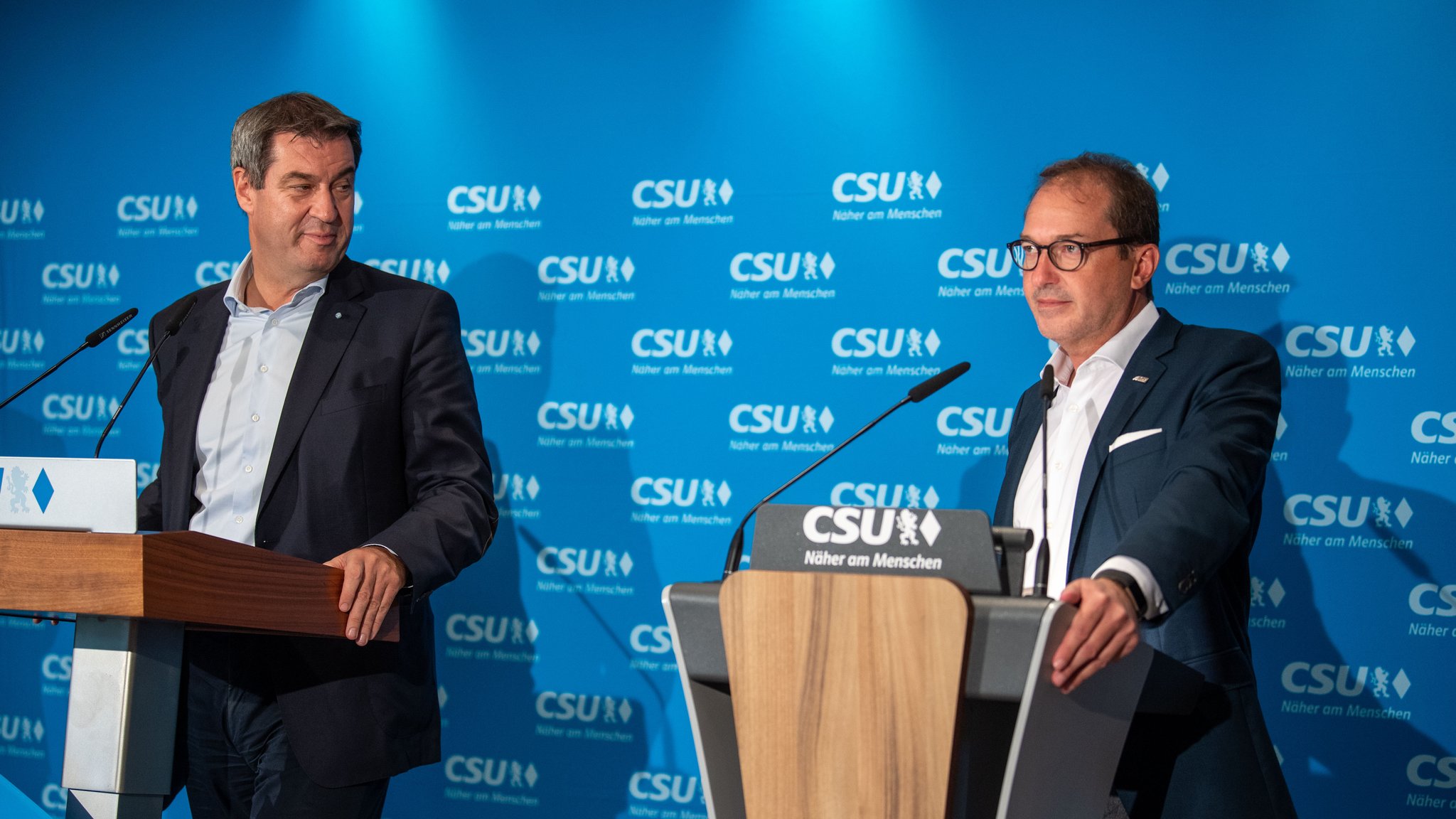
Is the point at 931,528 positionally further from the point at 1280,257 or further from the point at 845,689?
the point at 1280,257

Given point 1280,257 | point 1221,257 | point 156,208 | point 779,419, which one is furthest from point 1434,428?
point 156,208

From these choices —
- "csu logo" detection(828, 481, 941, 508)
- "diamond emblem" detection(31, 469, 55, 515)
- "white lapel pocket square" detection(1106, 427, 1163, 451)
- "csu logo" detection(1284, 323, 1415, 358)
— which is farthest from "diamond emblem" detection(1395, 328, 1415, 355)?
"diamond emblem" detection(31, 469, 55, 515)

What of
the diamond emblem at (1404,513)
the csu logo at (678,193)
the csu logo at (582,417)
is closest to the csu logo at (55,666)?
the csu logo at (582,417)

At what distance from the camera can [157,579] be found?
151 cm

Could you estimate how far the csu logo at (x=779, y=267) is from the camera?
3.55 m

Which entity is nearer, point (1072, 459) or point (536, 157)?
point (1072, 459)

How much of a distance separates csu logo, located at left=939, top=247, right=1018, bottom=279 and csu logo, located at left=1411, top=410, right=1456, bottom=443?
3.65 feet

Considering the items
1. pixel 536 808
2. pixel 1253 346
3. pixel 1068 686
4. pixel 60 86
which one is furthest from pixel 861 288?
pixel 60 86

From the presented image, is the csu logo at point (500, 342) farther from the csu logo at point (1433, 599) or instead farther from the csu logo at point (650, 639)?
the csu logo at point (1433, 599)

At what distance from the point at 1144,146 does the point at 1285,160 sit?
1.19 feet

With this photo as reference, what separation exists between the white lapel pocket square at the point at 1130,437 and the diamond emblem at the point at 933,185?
1464mm

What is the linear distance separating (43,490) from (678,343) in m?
2.21

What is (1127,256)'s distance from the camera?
246cm

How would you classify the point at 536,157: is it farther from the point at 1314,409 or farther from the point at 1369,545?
the point at 1369,545
